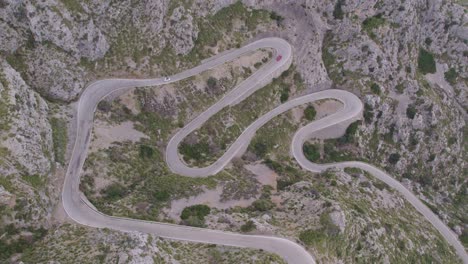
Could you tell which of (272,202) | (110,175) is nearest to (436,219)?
(272,202)

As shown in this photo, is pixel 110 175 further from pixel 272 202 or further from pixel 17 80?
pixel 272 202

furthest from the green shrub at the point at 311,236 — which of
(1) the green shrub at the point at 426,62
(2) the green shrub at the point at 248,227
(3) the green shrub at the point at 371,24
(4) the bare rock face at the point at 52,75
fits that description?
(1) the green shrub at the point at 426,62

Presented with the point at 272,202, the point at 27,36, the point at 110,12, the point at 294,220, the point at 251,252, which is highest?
the point at 110,12

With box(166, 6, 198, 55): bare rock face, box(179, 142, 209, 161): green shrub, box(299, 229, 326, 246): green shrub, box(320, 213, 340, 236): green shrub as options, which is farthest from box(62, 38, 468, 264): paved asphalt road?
box(320, 213, 340, 236): green shrub

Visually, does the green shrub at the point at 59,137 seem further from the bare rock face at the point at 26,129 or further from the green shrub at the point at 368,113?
the green shrub at the point at 368,113

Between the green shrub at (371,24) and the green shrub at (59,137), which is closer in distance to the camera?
the green shrub at (59,137)

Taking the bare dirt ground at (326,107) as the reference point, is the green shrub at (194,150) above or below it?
below

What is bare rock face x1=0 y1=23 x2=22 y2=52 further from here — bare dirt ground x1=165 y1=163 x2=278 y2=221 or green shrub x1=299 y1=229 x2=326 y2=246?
green shrub x1=299 y1=229 x2=326 y2=246
